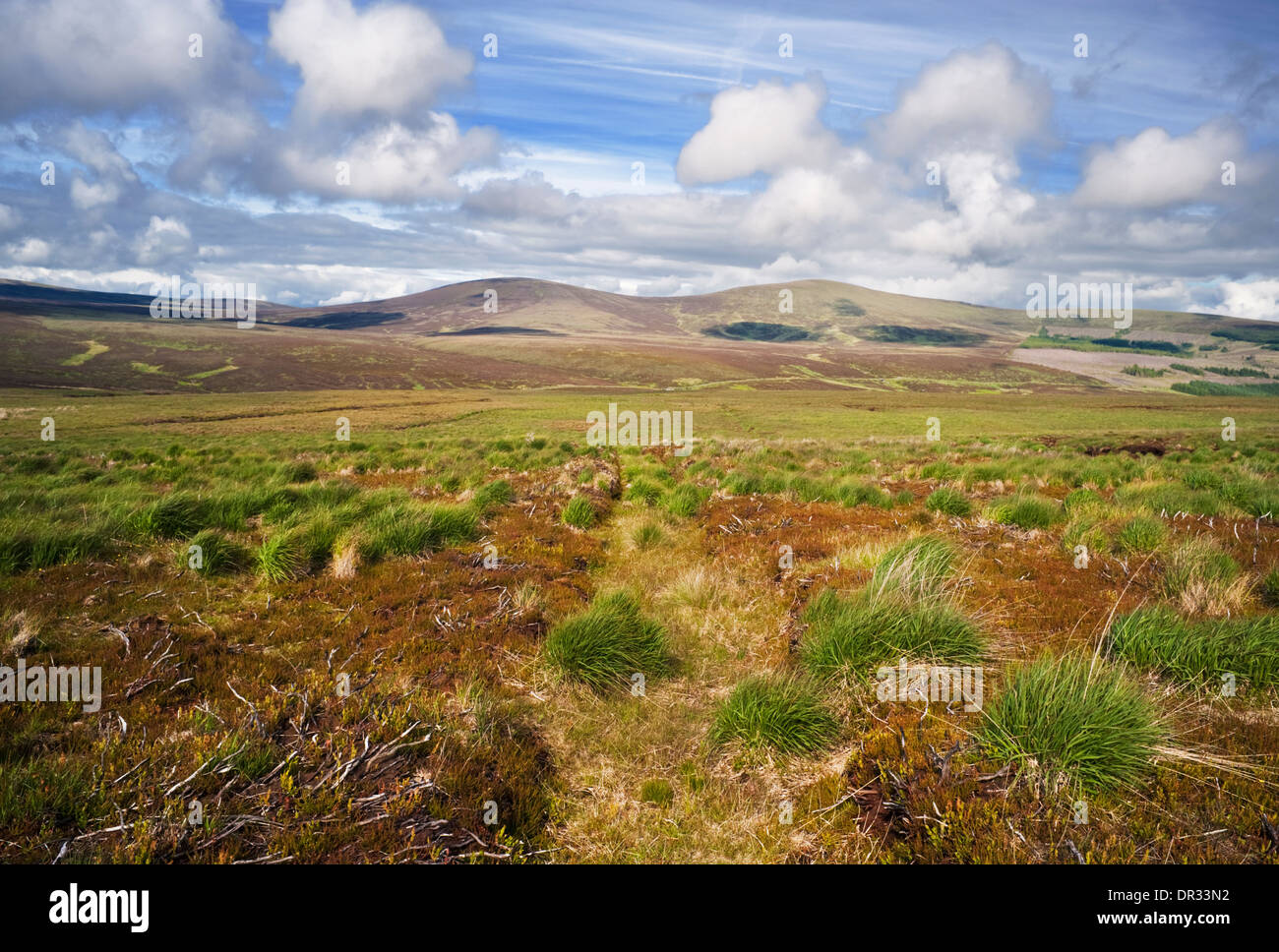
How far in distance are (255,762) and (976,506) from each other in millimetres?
11930

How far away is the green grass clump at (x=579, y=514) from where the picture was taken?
37.3 ft

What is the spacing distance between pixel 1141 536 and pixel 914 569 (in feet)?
14.1

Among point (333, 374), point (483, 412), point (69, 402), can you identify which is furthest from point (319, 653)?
point (333, 374)

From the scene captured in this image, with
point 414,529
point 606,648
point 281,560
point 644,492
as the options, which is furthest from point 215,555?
point 644,492

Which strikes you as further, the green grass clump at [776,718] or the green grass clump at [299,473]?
the green grass clump at [299,473]

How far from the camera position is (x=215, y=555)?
771 cm

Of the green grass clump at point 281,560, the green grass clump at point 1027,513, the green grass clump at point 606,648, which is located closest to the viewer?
the green grass clump at point 606,648

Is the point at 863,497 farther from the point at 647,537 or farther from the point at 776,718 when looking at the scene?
the point at 776,718

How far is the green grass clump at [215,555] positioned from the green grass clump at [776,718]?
672 cm

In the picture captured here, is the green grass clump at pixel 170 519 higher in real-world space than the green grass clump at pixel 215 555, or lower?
higher

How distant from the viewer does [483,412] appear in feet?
212

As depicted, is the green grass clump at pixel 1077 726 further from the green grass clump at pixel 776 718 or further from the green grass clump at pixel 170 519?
the green grass clump at pixel 170 519

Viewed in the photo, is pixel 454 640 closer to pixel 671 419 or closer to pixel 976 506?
pixel 976 506

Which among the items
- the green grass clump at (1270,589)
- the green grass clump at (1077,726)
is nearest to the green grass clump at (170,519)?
the green grass clump at (1077,726)
